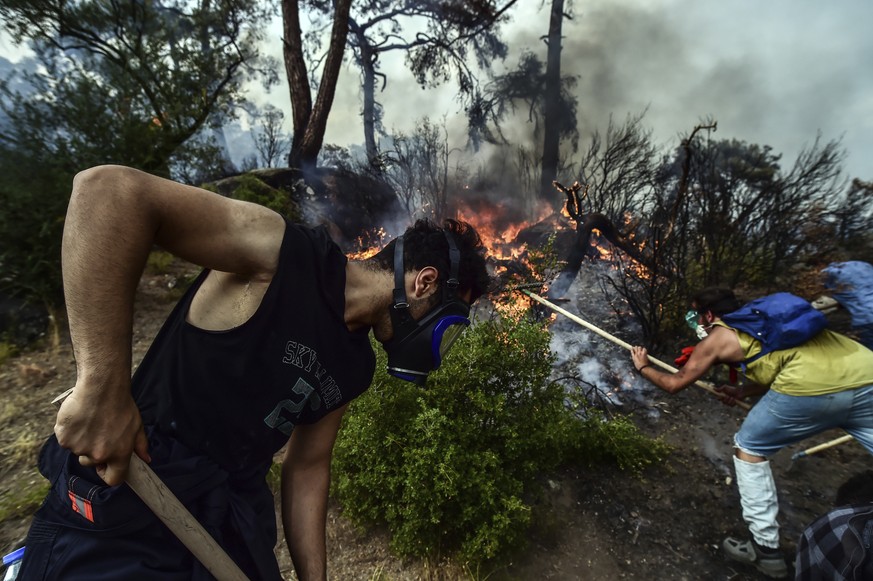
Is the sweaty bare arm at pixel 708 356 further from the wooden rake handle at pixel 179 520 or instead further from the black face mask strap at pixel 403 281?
the wooden rake handle at pixel 179 520

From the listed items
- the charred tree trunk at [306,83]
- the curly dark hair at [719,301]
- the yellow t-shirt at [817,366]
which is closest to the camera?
the yellow t-shirt at [817,366]

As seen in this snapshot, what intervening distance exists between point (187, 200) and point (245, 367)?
0.51 meters

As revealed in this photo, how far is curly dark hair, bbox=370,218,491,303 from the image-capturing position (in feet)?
5.49

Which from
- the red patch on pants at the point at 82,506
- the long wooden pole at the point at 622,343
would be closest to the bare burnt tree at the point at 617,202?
the long wooden pole at the point at 622,343

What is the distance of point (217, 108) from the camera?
8.38 m

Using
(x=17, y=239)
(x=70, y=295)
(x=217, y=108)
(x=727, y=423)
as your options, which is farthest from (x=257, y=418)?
(x=217, y=108)

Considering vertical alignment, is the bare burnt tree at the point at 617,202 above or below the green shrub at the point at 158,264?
above

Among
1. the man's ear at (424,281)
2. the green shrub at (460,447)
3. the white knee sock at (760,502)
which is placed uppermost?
the man's ear at (424,281)

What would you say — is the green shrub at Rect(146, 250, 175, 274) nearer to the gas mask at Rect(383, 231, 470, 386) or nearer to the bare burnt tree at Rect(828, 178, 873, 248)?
the gas mask at Rect(383, 231, 470, 386)

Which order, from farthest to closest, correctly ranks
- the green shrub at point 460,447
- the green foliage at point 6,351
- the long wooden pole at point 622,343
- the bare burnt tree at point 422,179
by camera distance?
1. the bare burnt tree at point 422,179
2. the green foliage at point 6,351
3. the long wooden pole at point 622,343
4. the green shrub at point 460,447

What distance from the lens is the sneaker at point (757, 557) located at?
9.52ft

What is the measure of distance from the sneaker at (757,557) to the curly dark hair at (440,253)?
3.02 m

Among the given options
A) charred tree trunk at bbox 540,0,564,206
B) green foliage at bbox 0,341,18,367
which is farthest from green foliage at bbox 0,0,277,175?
charred tree trunk at bbox 540,0,564,206

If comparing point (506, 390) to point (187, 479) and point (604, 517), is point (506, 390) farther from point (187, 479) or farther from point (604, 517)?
point (187, 479)
